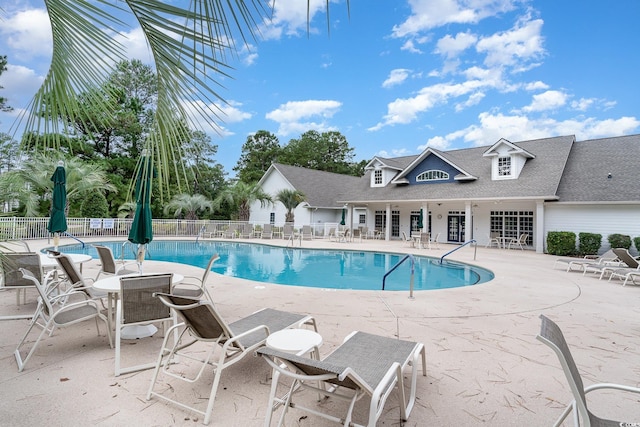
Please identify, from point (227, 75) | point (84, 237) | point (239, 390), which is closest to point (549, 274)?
point (239, 390)

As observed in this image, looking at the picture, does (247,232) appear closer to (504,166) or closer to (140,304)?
(504,166)

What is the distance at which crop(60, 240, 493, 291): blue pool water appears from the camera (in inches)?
406

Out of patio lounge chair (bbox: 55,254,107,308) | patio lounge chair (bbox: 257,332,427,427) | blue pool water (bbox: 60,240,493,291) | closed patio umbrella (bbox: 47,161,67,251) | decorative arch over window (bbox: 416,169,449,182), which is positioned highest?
decorative arch over window (bbox: 416,169,449,182)

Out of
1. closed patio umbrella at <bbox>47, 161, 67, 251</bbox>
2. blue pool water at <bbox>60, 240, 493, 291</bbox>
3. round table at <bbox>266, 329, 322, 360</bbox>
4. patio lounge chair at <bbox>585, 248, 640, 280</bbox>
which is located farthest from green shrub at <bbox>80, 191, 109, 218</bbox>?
patio lounge chair at <bbox>585, 248, 640, 280</bbox>

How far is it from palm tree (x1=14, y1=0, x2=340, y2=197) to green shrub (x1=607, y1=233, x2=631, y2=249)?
59.8 feet

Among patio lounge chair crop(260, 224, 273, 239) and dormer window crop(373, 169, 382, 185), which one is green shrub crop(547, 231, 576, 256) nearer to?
dormer window crop(373, 169, 382, 185)

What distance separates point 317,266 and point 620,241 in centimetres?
1278

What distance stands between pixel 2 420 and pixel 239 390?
1650mm

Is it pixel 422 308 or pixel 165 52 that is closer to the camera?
pixel 165 52

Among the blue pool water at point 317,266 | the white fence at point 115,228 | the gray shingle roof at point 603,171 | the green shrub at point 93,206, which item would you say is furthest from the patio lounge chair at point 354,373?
the green shrub at point 93,206

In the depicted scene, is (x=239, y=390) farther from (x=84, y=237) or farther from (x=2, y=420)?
(x=84, y=237)

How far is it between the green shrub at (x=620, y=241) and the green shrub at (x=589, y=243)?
15.7 inches

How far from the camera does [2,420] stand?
2.41m

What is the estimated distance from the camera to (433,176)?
70.2ft
